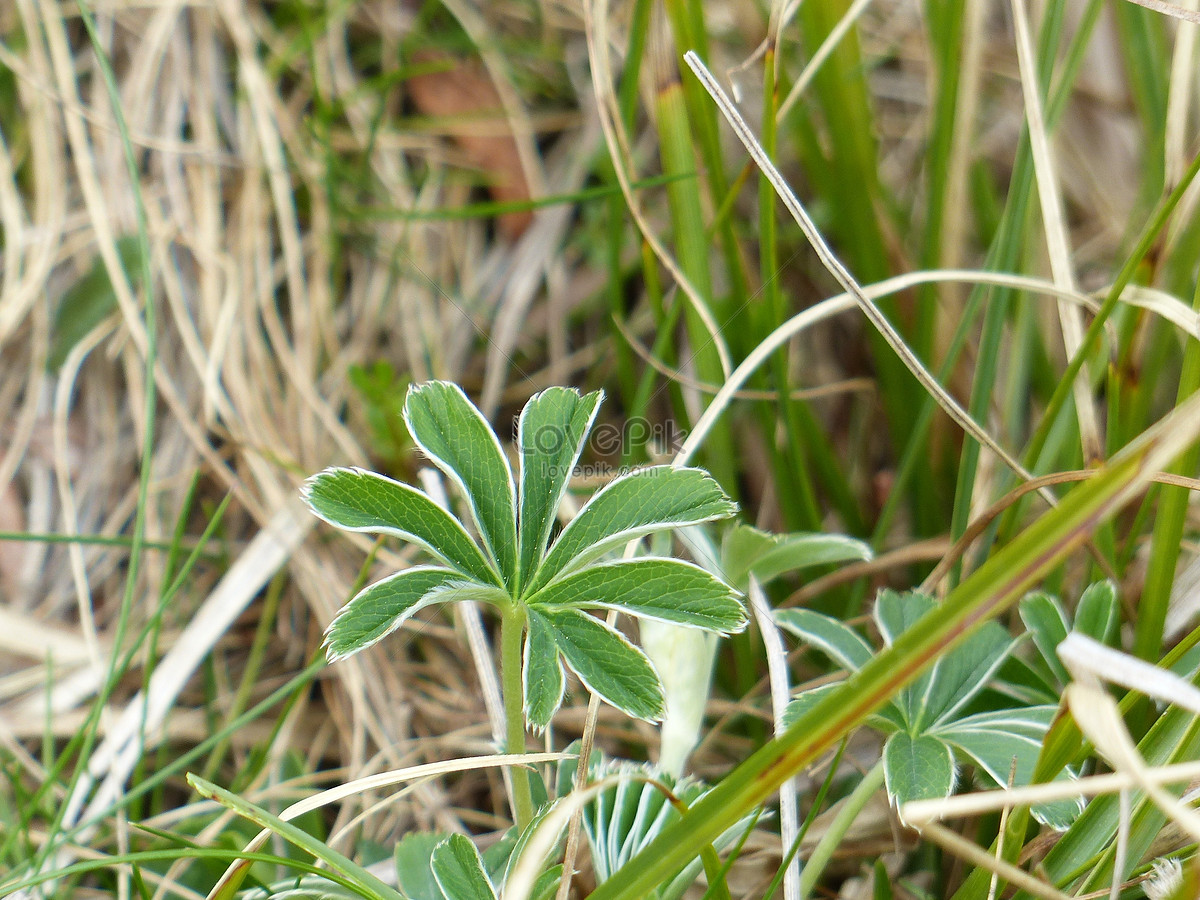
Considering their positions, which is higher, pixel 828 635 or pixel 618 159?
pixel 618 159

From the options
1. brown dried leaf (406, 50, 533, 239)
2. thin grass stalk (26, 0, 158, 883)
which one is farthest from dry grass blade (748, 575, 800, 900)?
brown dried leaf (406, 50, 533, 239)

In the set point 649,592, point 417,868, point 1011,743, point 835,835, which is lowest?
point 417,868

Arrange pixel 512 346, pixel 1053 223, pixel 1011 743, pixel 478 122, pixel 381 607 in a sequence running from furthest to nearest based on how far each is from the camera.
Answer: pixel 478 122, pixel 512 346, pixel 1053 223, pixel 1011 743, pixel 381 607

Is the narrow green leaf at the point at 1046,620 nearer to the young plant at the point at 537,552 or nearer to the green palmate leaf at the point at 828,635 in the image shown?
the green palmate leaf at the point at 828,635

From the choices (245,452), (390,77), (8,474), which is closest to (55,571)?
(8,474)

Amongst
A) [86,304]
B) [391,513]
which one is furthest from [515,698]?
[86,304]

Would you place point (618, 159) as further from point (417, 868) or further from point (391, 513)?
point (417, 868)
